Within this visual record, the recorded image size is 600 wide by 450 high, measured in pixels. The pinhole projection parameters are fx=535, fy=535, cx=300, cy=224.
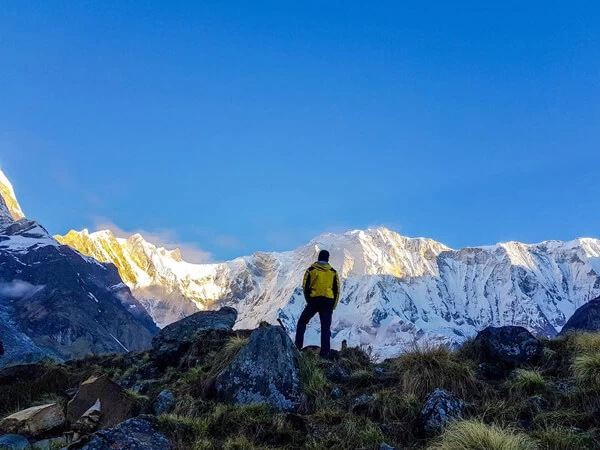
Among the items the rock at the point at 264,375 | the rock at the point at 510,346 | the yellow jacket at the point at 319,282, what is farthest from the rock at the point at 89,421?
the rock at the point at 510,346

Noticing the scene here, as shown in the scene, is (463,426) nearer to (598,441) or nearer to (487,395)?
(598,441)

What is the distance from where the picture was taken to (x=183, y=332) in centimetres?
1491

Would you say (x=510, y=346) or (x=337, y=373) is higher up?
(x=510, y=346)

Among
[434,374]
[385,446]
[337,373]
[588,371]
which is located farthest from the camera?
[337,373]

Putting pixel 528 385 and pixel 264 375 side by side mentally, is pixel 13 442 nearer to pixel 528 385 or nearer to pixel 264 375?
pixel 264 375

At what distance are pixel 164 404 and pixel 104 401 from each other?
916 millimetres

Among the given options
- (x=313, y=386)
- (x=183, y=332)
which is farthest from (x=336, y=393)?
(x=183, y=332)

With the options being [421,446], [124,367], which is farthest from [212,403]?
[124,367]

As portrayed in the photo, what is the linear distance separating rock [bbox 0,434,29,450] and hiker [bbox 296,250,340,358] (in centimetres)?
623

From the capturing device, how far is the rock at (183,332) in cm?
1378

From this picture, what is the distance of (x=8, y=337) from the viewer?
537 feet

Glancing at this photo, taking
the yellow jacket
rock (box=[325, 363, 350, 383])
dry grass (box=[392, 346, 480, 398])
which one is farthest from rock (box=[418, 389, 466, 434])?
the yellow jacket

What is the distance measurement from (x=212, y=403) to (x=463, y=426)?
4.05 m

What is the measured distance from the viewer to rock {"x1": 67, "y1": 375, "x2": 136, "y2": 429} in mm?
8125
